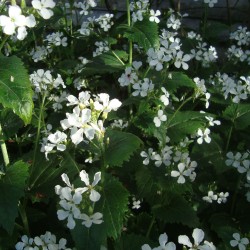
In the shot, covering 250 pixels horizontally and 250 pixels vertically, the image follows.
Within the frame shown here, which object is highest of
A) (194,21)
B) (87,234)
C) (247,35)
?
(87,234)

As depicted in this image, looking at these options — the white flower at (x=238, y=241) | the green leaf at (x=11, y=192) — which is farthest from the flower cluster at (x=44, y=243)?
the white flower at (x=238, y=241)

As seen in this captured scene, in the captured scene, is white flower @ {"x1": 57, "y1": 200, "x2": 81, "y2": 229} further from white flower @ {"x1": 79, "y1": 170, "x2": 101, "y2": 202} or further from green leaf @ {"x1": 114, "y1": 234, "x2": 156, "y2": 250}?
green leaf @ {"x1": 114, "y1": 234, "x2": 156, "y2": 250}

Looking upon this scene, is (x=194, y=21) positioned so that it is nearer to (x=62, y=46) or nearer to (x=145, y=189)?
(x=62, y=46)

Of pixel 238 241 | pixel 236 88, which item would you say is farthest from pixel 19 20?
pixel 236 88

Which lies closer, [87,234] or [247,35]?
[87,234]

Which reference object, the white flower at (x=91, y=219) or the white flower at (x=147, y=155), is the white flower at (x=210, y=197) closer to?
the white flower at (x=147, y=155)

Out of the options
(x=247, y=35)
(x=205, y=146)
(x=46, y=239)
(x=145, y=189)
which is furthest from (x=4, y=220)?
(x=247, y=35)

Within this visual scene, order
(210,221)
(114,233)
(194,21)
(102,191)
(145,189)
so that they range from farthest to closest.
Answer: (194,21) < (210,221) < (145,189) < (102,191) < (114,233)

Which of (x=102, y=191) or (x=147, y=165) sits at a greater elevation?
(x=102, y=191)
